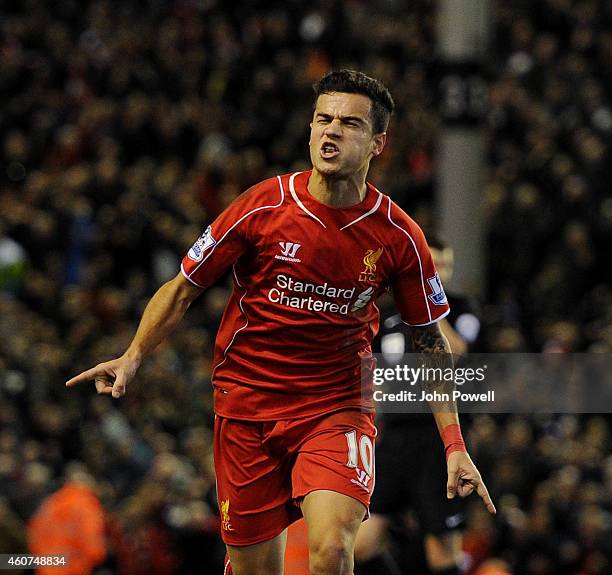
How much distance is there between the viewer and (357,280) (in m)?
6.04

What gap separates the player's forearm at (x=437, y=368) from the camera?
245 inches

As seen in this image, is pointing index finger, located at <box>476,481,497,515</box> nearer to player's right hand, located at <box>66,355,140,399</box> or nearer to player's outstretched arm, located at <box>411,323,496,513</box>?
player's outstretched arm, located at <box>411,323,496,513</box>

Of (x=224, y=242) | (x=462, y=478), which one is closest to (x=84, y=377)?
(x=224, y=242)

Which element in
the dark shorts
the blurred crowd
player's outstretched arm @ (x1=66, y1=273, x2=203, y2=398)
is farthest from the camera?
the blurred crowd

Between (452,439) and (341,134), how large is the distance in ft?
4.24

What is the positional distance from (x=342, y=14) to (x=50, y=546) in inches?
464

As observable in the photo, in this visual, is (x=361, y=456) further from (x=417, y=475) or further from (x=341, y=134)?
(x=417, y=475)

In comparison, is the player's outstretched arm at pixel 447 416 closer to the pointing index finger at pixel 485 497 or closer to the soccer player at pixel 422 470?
the pointing index finger at pixel 485 497

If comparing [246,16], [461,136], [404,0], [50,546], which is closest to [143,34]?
[246,16]

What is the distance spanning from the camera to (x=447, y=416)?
621 cm

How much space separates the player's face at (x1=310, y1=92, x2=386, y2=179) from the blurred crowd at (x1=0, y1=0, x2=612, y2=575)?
13.6 ft

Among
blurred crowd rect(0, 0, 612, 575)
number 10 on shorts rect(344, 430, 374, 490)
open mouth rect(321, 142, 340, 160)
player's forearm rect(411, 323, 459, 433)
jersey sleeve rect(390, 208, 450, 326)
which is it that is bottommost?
number 10 on shorts rect(344, 430, 374, 490)

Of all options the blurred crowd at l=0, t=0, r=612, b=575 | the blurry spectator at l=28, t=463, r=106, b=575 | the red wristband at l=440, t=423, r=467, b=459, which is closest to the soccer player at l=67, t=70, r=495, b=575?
the red wristband at l=440, t=423, r=467, b=459

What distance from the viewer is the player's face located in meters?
5.91
